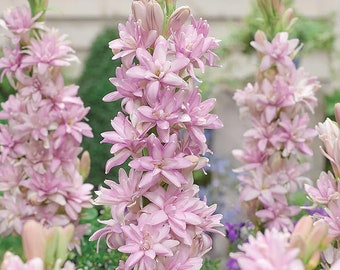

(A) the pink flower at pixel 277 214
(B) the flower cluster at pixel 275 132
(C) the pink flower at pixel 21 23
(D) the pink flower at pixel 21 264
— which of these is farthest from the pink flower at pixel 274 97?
(D) the pink flower at pixel 21 264

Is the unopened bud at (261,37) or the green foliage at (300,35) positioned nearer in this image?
the unopened bud at (261,37)

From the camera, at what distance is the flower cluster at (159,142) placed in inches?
41.9

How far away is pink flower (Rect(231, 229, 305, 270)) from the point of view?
660mm

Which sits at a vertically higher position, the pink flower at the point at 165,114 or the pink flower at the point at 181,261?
the pink flower at the point at 165,114

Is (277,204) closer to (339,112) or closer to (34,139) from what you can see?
(34,139)

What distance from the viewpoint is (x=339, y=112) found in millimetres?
1106

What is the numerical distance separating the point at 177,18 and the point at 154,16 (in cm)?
3

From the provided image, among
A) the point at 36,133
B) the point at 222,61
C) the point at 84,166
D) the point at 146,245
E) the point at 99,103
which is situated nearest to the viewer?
the point at 146,245

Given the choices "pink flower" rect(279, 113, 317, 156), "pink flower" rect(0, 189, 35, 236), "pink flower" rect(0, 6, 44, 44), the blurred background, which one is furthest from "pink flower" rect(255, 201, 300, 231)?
the blurred background

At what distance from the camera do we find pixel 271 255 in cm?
67

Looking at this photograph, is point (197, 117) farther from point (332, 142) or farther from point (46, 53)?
point (46, 53)

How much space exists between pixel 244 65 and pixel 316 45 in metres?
0.40

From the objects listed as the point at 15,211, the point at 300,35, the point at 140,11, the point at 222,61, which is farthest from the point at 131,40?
the point at 222,61

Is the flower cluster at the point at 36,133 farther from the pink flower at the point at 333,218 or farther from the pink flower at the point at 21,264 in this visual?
the pink flower at the point at 21,264
